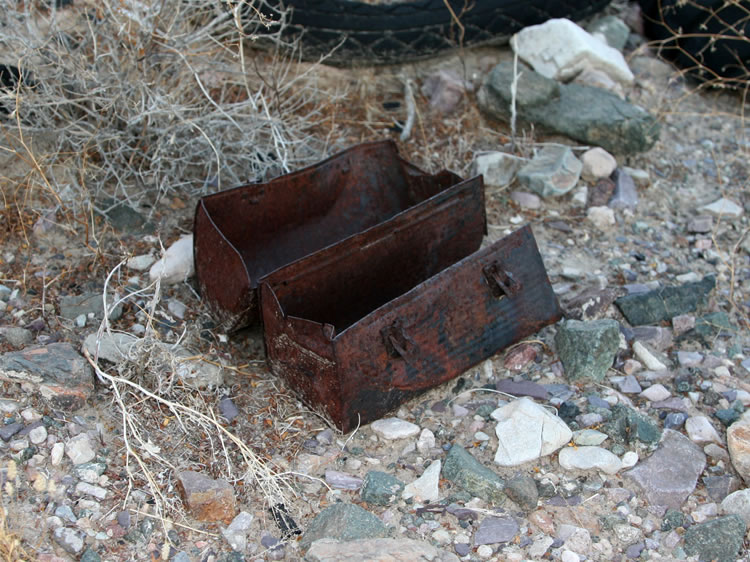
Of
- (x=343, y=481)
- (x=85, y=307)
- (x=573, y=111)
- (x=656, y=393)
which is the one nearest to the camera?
(x=343, y=481)

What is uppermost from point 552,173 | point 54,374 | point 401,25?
point 401,25

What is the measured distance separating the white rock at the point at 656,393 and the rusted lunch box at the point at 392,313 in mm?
432

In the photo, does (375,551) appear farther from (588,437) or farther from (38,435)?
(38,435)

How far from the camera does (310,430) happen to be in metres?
2.81

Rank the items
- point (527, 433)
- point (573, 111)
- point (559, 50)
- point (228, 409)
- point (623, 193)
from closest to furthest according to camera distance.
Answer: point (527, 433) < point (228, 409) < point (623, 193) < point (573, 111) < point (559, 50)

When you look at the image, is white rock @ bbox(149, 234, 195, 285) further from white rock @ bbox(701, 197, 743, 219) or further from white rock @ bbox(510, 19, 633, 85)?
white rock @ bbox(701, 197, 743, 219)

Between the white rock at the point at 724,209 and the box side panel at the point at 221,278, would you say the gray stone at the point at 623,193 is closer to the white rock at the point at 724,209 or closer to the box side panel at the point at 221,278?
the white rock at the point at 724,209

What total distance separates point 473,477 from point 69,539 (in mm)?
1229

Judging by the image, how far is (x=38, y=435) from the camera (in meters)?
2.53

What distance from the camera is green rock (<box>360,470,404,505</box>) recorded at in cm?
256

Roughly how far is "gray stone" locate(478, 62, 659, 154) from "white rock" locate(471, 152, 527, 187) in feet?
1.08

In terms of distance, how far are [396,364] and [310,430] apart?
0.38 metres

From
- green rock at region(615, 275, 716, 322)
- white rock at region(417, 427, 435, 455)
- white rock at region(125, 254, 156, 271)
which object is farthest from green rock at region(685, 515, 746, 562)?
white rock at region(125, 254, 156, 271)

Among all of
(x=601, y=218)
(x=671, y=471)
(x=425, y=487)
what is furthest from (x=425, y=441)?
(x=601, y=218)
